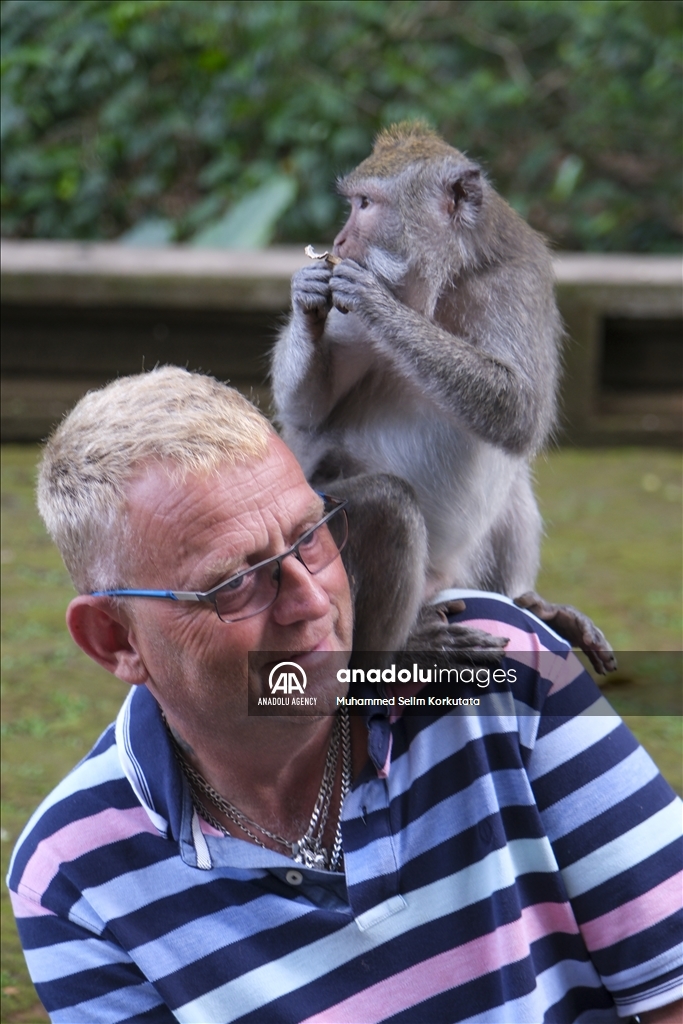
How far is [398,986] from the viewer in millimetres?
1716

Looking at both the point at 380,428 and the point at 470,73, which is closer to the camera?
Result: the point at 380,428

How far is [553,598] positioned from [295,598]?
114 inches

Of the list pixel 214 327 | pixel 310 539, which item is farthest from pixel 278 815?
pixel 214 327

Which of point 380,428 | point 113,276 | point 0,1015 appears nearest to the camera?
point 0,1015

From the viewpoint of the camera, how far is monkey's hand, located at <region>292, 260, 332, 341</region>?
8.14 ft

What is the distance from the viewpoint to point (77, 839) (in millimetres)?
1790

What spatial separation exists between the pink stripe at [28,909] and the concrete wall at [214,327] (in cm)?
421

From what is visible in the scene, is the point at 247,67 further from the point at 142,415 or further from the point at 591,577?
the point at 142,415

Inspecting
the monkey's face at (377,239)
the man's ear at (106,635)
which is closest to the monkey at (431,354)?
the monkey's face at (377,239)

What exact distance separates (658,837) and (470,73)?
24.5 ft

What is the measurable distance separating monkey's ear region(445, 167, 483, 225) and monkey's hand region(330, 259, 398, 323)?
0.34 m

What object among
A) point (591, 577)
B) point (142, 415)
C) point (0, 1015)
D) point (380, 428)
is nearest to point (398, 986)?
point (142, 415)

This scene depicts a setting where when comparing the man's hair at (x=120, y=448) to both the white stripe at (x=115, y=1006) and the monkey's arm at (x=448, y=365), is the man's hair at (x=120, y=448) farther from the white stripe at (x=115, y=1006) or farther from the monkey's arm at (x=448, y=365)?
the monkey's arm at (x=448, y=365)

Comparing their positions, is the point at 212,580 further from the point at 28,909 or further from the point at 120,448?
the point at 28,909
